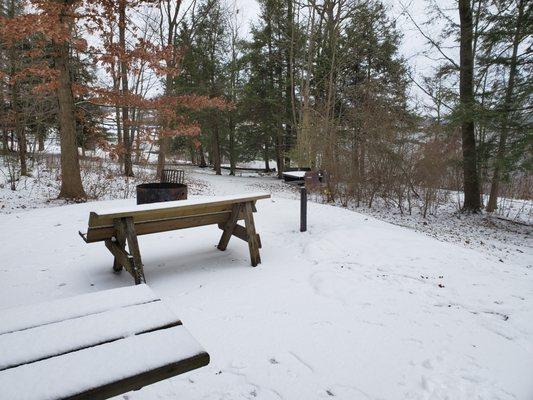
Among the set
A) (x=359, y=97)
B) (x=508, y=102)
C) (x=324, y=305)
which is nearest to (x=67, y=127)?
(x=324, y=305)

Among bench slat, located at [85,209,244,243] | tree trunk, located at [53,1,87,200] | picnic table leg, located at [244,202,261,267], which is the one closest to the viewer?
bench slat, located at [85,209,244,243]

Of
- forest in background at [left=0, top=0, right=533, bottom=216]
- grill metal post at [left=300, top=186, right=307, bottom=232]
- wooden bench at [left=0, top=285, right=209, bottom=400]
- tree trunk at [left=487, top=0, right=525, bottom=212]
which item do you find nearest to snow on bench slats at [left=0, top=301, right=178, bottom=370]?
wooden bench at [left=0, top=285, right=209, bottom=400]

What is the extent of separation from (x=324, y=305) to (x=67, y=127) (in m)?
8.06

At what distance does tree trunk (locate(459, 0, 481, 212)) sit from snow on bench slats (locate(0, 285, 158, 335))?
1119 centimetres

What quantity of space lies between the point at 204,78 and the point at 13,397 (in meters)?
23.5

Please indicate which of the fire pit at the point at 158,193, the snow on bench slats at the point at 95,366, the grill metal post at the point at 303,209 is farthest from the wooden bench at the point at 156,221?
the snow on bench slats at the point at 95,366

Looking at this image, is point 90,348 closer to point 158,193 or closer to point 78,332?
point 78,332

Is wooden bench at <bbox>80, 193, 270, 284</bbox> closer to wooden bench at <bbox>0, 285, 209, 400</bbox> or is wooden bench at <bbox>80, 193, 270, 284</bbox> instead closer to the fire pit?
wooden bench at <bbox>0, 285, 209, 400</bbox>

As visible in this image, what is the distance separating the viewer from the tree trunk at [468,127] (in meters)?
10.4

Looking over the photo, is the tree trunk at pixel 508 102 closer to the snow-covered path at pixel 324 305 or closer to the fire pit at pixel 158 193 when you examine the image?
the snow-covered path at pixel 324 305

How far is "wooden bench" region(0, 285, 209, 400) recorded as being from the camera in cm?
108

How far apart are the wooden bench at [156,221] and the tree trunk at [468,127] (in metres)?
9.04

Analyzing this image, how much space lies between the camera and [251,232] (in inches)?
165

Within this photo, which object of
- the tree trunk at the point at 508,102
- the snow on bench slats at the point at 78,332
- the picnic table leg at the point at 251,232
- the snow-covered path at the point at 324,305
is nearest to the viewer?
the snow on bench slats at the point at 78,332
